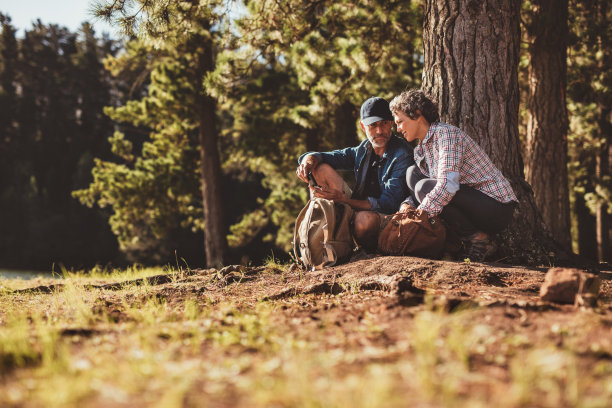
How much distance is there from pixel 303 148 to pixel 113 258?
21216mm

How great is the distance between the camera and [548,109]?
21.9 feet

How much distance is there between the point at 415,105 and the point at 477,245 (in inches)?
53.5

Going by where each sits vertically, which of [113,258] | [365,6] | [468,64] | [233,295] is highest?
[365,6]

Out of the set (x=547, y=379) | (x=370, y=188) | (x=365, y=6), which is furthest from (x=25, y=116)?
(x=547, y=379)

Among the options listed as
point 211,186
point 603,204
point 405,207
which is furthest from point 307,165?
point 603,204

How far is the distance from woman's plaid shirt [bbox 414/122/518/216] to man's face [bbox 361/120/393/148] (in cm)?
39

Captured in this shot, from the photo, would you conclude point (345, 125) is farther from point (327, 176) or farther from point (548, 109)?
point (327, 176)

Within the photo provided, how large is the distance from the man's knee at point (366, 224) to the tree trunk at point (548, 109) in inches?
148

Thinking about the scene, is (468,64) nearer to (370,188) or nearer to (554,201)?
(370,188)

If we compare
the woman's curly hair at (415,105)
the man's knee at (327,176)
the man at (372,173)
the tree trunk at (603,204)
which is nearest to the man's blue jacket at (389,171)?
the man at (372,173)

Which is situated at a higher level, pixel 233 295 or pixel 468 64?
pixel 468 64

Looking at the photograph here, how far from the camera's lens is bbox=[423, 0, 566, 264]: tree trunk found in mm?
4391

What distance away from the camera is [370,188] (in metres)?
4.65

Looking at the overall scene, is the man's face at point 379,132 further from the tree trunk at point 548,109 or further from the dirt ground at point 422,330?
the tree trunk at point 548,109
